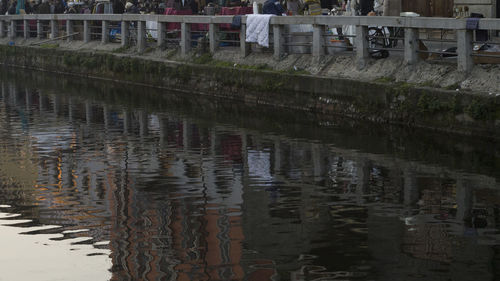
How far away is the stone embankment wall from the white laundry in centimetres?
74

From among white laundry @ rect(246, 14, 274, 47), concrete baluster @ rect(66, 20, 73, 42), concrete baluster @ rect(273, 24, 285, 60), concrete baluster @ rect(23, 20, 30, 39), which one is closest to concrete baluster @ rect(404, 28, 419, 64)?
concrete baluster @ rect(273, 24, 285, 60)

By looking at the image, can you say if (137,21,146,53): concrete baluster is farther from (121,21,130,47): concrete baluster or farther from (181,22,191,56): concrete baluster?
(181,22,191,56): concrete baluster

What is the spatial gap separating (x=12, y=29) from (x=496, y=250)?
120ft

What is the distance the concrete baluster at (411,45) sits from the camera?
20.5 meters

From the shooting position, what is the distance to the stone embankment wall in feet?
59.1

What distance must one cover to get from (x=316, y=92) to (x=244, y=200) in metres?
9.79

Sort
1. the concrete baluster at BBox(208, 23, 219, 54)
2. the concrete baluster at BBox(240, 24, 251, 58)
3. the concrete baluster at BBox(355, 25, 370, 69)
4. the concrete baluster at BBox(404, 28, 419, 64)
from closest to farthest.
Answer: the concrete baluster at BBox(404, 28, 419, 64), the concrete baluster at BBox(355, 25, 370, 69), the concrete baluster at BBox(240, 24, 251, 58), the concrete baluster at BBox(208, 23, 219, 54)

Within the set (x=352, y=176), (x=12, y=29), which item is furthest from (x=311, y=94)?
(x=12, y=29)

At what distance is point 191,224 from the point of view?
11.1 m

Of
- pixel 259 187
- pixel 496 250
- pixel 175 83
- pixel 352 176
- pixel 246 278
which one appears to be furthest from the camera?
pixel 175 83

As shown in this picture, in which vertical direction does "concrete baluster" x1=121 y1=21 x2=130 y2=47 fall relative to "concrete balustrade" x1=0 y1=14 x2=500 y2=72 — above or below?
below

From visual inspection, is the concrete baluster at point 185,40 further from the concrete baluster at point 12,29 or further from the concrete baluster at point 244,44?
the concrete baluster at point 12,29

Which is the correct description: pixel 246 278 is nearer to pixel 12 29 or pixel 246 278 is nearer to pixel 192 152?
pixel 192 152

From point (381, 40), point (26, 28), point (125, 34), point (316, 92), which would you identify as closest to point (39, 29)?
point (26, 28)
